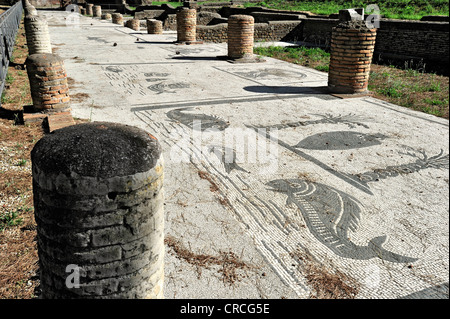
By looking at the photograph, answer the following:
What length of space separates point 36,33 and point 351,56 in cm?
728

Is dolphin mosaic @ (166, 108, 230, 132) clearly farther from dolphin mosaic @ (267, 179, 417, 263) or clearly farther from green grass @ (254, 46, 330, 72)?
green grass @ (254, 46, 330, 72)

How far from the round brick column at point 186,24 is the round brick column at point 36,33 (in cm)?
524

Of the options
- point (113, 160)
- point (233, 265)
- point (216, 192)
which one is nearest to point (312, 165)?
point (216, 192)

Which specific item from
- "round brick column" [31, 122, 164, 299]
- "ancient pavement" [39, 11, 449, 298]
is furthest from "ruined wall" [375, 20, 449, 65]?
"round brick column" [31, 122, 164, 299]

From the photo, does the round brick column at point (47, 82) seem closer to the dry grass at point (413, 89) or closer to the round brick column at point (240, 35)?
the dry grass at point (413, 89)

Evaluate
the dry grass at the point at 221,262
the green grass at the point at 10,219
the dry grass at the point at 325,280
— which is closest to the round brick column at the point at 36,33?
the green grass at the point at 10,219

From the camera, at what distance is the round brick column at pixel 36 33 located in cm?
866

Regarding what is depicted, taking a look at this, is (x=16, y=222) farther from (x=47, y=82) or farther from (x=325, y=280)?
(x=47, y=82)

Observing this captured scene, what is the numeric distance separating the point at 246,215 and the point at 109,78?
5.99 metres

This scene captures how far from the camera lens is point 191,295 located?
86.7 inches

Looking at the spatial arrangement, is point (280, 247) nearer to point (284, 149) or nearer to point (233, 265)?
point (233, 265)

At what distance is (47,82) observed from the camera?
5.04 meters

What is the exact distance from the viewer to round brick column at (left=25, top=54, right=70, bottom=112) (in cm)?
493

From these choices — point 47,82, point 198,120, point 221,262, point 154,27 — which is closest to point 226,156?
point 198,120
